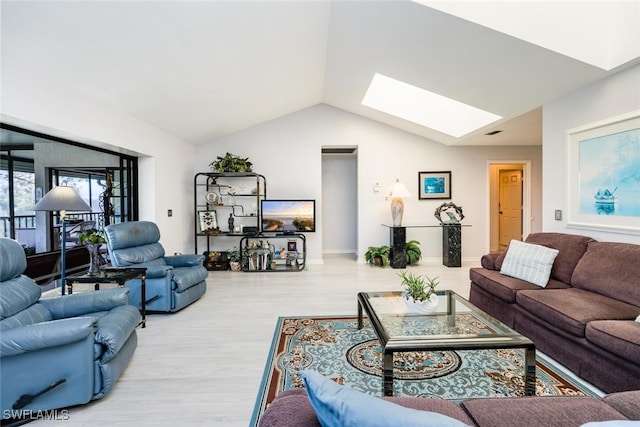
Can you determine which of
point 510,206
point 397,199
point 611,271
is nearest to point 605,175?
point 611,271

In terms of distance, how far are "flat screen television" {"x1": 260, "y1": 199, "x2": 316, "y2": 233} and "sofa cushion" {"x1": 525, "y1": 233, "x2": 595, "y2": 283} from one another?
3.74 m

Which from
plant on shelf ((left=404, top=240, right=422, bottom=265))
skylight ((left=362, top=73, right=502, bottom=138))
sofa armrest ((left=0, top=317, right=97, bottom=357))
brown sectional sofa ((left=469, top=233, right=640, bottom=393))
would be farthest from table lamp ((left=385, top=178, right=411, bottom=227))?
sofa armrest ((left=0, top=317, right=97, bottom=357))

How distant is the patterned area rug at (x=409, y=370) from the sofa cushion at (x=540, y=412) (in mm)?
890

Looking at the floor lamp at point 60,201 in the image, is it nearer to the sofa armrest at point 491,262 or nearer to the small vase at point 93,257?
the small vase at point 93,257

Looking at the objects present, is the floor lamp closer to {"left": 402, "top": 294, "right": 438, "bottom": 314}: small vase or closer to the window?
the window

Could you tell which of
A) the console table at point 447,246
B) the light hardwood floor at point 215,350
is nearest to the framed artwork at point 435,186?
the console table at point 447,246

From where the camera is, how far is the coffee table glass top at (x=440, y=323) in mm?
1915

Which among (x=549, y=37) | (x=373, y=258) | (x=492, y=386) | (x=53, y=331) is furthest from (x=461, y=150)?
(x=53, y=331)

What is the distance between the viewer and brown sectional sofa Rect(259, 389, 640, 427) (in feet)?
3.29

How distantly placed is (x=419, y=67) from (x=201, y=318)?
12.4ft

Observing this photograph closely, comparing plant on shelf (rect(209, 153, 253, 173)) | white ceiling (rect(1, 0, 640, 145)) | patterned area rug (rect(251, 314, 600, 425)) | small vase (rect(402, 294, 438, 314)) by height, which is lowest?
patterned area rug (rect(251, 314, 600, 425))

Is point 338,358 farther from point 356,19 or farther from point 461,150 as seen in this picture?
point 461,150

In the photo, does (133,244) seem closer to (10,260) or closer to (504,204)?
(10,260)

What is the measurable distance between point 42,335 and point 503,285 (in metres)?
3.50
